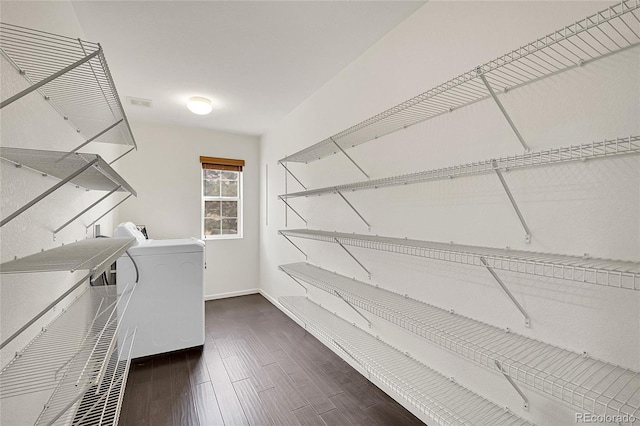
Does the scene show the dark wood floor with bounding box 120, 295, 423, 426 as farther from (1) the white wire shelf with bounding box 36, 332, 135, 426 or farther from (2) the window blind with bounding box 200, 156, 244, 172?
(2) the window blind with bounding box 200, 156, 244, 172

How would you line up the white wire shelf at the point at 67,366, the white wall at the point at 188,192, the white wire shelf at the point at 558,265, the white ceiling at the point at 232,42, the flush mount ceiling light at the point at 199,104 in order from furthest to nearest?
the white wall at the point at 188,192 → the flush mount ceiling light at the point at 199,104 → the white ceiling at the point at 232,42 → the white wire shelf at the point at 67,366 → the white wire shelf at the point at 558,265

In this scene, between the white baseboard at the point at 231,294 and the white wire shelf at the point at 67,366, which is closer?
the white wire shelf at the point at 67,366

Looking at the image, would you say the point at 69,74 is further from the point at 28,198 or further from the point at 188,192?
the point at 188,192

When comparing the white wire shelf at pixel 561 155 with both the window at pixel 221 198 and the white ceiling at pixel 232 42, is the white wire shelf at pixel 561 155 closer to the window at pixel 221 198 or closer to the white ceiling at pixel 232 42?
the white ceiling at pixel 232 42

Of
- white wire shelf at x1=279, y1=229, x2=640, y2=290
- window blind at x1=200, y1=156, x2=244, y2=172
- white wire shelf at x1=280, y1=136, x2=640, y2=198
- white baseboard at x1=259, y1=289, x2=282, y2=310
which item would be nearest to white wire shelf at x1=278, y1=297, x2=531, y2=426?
white wire shelf at x1=279, y1=229, x2=640, y2=290

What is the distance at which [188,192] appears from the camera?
4.11 meters

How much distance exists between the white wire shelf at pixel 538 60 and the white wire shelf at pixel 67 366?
1719 mm

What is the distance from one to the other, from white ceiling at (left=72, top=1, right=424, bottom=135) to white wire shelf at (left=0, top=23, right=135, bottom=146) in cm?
61

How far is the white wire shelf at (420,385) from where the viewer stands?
49.3 inches

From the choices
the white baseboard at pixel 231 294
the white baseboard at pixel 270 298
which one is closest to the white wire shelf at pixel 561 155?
the white baseboard at pixel 270 298

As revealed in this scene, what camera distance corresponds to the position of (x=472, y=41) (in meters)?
1.44

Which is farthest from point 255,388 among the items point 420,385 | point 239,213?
point 239,213

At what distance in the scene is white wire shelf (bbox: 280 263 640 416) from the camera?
33.0 inches

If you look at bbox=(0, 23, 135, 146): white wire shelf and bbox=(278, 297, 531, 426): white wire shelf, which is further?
bbox=(278, 297, 531, 426): white wire shelf
